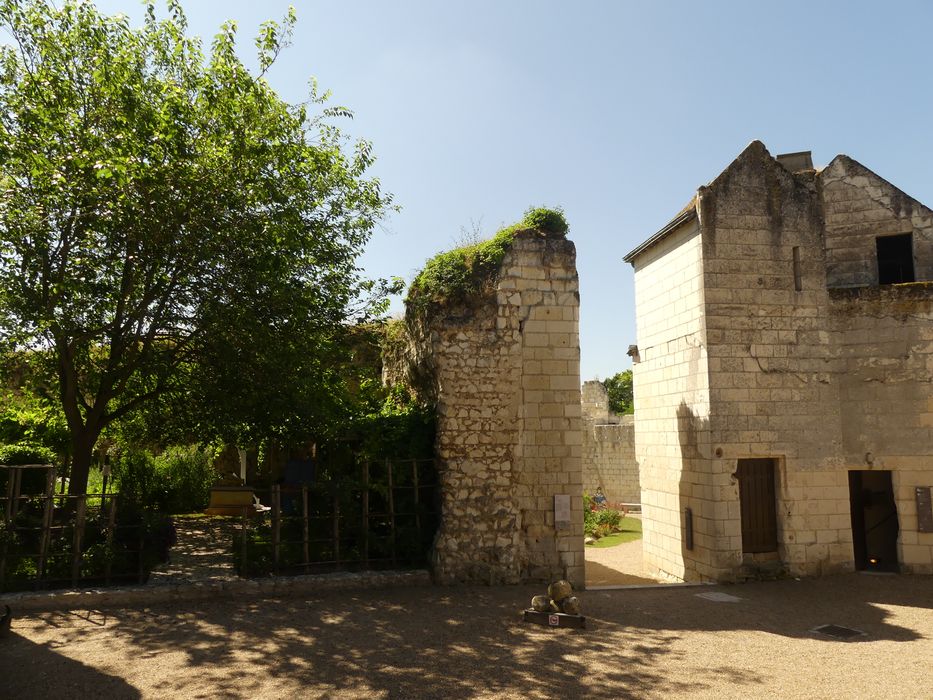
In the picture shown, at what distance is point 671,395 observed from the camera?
39.5 feet

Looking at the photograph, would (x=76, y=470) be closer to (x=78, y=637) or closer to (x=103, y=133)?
(x=78, y=637)

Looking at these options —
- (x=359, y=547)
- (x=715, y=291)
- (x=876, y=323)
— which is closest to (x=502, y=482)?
(x=359, y=547)

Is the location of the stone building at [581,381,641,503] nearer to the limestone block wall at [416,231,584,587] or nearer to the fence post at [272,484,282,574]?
the limestone block wall at [416,231,584,587]

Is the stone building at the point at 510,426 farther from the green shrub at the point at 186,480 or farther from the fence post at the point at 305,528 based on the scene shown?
the green shrub at the point at 186,480

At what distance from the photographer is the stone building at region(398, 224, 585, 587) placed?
31.0 feet

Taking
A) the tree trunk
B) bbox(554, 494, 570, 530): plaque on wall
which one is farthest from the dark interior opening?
the tree trunk

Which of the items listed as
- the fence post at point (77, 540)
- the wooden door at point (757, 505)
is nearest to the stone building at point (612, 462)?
the wooden door at point (757, 505)

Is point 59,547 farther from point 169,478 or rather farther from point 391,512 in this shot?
point 169,478

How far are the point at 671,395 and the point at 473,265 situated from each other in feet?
16.0

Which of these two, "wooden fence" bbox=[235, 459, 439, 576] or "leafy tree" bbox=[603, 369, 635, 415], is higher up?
"leafy tree" bbox=[603, 369, 635, 415]

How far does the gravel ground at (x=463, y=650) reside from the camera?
5.67 meters

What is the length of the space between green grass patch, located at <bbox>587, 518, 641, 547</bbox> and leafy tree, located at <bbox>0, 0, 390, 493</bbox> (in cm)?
914

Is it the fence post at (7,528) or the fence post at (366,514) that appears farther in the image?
the fence post at (366,514)

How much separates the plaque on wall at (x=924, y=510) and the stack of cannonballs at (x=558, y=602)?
7009mm
